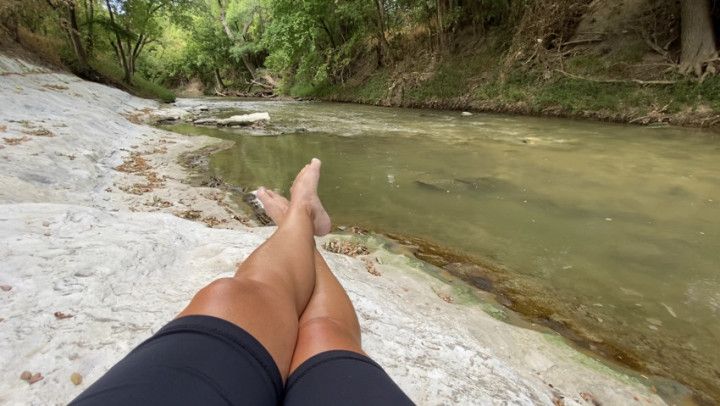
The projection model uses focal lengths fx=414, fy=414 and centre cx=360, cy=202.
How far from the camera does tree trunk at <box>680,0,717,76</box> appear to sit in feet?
30.0

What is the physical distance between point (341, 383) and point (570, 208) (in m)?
4.09

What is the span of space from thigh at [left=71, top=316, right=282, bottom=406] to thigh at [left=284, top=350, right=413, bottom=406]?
6 cm

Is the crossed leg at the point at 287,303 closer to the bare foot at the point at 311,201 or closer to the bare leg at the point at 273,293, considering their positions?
the bare leg at the point at 273,293

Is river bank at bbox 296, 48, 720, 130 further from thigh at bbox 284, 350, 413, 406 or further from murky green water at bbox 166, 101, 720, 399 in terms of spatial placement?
thigh at bbox 284, 350, 413, 406

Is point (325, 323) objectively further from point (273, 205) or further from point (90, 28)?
point (90, 28)

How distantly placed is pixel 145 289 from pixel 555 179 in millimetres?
4996

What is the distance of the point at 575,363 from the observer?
210 centimetres

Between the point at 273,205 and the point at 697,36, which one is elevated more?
the point at 697,36

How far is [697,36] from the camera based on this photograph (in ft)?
30.5

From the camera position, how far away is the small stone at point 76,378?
1.20 m

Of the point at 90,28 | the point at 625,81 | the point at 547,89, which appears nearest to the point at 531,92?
the point at 547,89

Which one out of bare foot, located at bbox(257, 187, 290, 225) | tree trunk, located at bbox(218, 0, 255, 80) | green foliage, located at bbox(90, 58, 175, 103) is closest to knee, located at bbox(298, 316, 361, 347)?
bare foot, located at bbox(257, 187, 290, 225)

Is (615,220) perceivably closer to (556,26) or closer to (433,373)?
(433,373)

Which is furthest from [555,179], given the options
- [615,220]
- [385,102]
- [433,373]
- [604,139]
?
[385,102]
